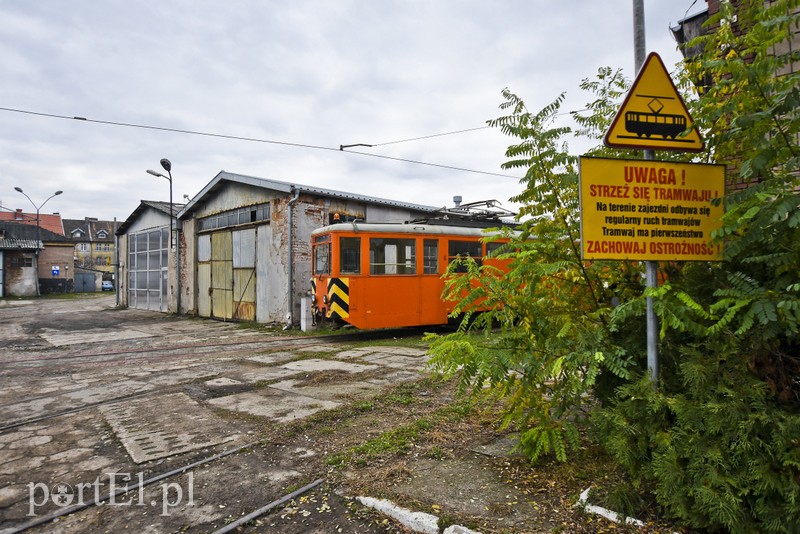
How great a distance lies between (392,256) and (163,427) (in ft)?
23.3

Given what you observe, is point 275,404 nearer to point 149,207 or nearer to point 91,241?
point 149,207

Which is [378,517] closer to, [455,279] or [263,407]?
[455,279]

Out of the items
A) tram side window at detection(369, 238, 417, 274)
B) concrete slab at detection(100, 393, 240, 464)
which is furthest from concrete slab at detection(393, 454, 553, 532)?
tram side window at detection(369, 238, 417, 274)

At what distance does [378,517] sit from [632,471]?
62.8 inches

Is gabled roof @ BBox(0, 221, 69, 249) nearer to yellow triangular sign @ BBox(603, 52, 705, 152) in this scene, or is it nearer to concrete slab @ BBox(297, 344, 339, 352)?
concrete slab @ BBox(297, 344, 339, 352)

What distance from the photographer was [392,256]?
36.8 ft

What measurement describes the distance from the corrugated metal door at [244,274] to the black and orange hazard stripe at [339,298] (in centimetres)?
634

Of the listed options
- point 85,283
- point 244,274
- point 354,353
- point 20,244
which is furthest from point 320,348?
point 85,283

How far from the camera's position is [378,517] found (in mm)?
2883

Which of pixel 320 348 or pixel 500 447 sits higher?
pixel 500 447

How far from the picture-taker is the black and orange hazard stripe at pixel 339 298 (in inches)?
427

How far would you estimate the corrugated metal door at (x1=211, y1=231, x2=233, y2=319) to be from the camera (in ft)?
57.9

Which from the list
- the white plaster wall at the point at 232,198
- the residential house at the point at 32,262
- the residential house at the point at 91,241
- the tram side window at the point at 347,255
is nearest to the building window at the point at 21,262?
the residential house at the point at 32,262

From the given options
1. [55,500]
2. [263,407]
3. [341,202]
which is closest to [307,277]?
[341,202]
